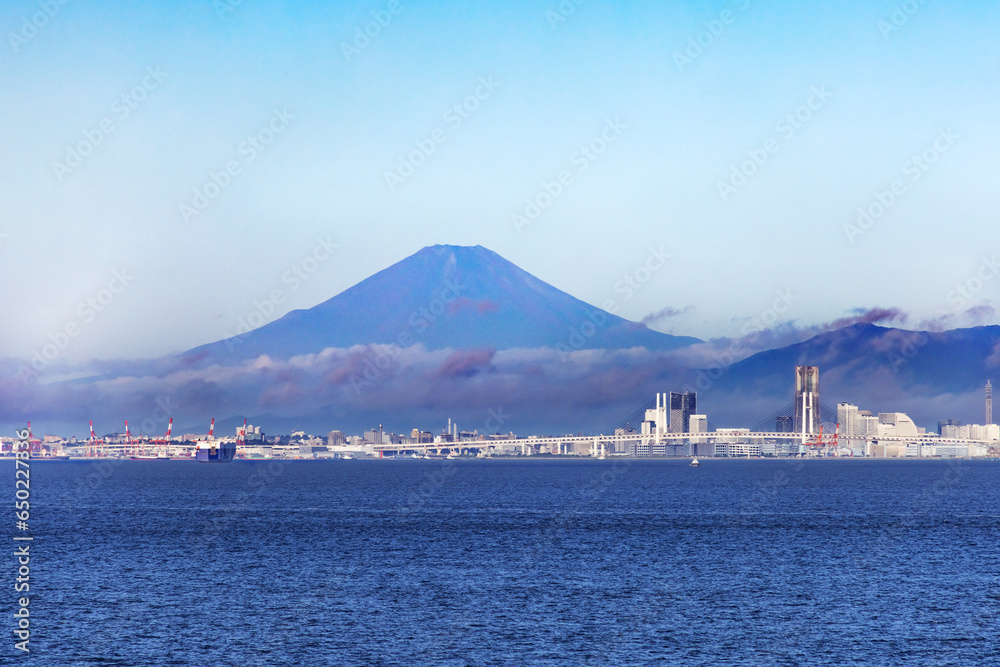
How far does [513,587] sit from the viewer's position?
4156 cm

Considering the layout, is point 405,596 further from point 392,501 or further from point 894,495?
point 894,495

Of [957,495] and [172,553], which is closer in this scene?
[172,553]

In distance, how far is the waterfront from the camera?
3131 cm

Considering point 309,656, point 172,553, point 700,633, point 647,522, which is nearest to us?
point 309,656

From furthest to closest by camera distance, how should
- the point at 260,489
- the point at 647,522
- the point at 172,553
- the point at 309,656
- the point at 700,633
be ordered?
1. the point at 260,489
2. the point at 647,522
3. the point at 172,553
4. the point at 700,633
5. the point at 309,656

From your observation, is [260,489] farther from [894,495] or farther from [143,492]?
[894,495]

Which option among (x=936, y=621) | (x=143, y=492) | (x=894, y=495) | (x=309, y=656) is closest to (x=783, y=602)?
(x=936, y=621)

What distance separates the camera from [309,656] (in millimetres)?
30391

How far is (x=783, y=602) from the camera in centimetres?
3847

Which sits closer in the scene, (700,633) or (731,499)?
(700,633)

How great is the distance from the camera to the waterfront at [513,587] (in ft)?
103

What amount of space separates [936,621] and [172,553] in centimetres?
3255

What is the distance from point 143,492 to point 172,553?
62.9m

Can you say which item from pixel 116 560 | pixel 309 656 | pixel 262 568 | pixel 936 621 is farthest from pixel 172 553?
pixel 936 621
